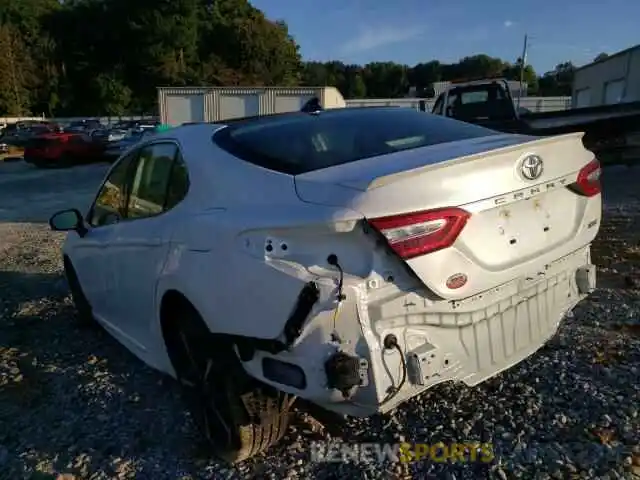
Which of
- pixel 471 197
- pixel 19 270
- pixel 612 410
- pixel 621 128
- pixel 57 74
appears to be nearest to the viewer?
pixel 471 197

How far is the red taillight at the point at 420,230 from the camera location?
2.10 meters

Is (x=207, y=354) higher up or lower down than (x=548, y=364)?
higher up

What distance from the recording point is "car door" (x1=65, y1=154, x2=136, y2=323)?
12.4 feet

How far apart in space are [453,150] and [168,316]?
170cm

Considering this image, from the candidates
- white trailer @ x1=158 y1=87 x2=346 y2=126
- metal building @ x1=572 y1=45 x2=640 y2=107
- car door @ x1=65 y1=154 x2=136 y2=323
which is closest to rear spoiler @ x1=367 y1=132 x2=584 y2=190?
car door @ x1=65 y1=154 x2=136 y2=323

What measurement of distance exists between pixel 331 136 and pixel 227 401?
1.41m

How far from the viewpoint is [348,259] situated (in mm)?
2129

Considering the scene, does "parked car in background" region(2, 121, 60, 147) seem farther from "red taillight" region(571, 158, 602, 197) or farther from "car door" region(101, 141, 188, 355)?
"red taillight" region(571, 158, 602, 197)

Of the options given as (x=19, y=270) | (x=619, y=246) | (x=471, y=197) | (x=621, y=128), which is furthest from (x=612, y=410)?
(x=621, y=128)

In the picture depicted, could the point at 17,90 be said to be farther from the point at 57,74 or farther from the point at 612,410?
the point at 612,410

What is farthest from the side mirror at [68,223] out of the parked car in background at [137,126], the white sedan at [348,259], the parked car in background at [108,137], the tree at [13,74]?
the tree at [13,74]

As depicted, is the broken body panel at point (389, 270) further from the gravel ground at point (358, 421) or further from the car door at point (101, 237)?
the car door at point (101, 237)

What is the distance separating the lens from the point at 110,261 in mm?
3785

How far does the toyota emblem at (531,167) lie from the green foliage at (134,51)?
58892 mm
